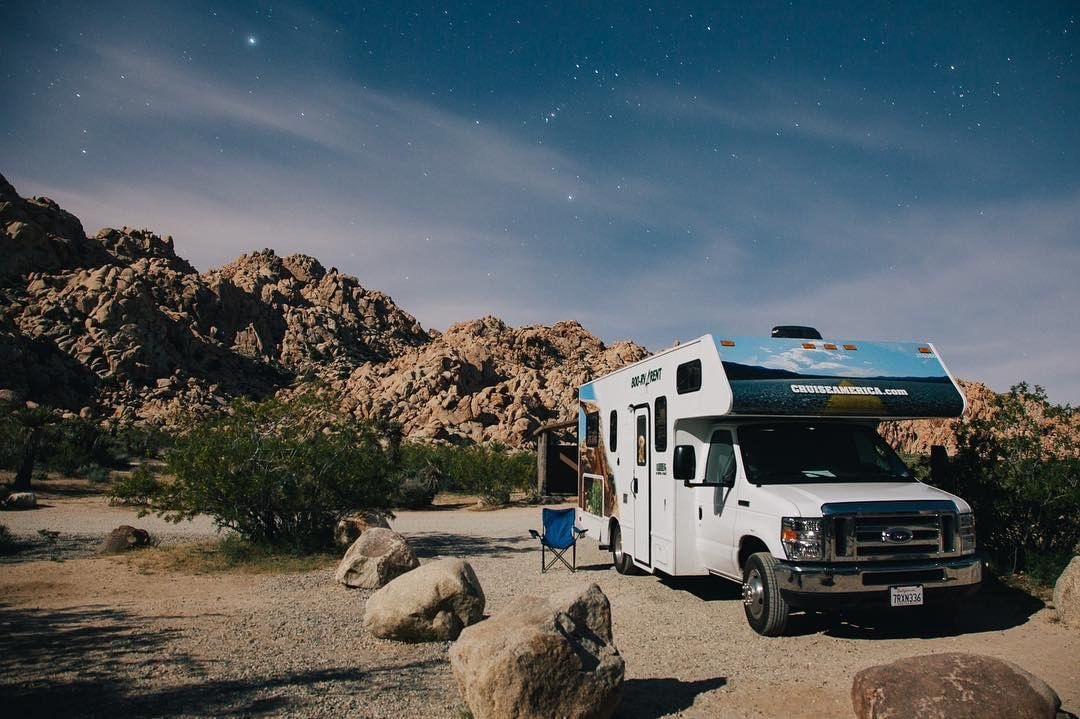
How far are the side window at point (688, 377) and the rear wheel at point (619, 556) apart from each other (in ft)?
10.4

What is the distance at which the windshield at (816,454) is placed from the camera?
8535 mm

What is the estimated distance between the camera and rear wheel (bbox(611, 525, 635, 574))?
11.6m

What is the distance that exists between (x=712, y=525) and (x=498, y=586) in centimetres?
370

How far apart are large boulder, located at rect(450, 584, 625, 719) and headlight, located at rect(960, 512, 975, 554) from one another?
453 cm

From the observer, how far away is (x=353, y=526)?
14391 millimetres

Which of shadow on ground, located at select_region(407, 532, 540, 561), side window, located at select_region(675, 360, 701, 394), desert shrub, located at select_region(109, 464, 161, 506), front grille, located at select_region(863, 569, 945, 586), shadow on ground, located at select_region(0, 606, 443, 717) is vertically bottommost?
shadow on ground, located at select_region(0, 606, 443, 717)

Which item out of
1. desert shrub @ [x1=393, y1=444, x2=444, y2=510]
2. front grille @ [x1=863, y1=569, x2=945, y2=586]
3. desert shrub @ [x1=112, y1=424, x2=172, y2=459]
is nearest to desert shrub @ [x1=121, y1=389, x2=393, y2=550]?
desert shrub @ [x1=393, y1=444, x2=444, y2=510]

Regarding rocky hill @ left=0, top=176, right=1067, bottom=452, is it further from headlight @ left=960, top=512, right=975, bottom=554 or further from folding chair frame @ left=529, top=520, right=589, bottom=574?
headlight @ left=960, top=512, right=975, bottom=554

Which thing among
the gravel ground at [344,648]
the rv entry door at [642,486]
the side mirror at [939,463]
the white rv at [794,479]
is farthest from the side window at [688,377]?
the side mirror at [939,463]

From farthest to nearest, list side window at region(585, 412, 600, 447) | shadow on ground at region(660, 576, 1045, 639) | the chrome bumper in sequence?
side window at region(585, 412, 600, 447), shadow on ground at region(660, 576, 1045, 639), the chrome bumper

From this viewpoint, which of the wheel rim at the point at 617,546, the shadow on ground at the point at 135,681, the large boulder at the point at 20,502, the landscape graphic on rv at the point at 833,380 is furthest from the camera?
the large boulder at the point at 20,502

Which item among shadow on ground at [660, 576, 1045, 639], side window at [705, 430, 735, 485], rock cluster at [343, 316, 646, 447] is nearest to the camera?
shadow on ground at [660, 576, 1045, 639]

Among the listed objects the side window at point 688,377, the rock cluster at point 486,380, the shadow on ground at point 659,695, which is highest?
the rock cluster at point 486,380

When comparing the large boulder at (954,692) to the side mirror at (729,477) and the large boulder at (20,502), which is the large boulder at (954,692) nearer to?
the side mirror at (729,477)
